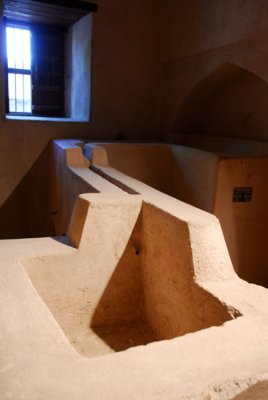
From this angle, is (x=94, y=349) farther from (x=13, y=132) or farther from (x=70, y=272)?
(x=13, y=132)

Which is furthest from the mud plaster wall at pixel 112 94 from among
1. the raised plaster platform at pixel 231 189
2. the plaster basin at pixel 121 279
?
the plaster basin at pixel 121 279

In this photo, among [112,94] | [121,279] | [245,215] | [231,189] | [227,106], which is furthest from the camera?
[112,94]

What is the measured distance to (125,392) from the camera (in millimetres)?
1352

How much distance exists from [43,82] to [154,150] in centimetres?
401

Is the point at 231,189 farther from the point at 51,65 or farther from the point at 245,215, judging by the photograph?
the point at 51,65

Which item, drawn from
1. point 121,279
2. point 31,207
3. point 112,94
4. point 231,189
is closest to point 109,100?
point 112,94

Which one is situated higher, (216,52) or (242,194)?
(216,52)

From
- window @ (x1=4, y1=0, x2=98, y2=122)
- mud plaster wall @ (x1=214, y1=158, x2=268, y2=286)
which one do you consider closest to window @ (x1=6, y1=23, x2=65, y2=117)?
window @ (x1=4, y1=0, x2=98, y2=122)

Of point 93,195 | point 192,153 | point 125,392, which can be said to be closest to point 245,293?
point 125,392

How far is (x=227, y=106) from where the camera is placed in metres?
6.91

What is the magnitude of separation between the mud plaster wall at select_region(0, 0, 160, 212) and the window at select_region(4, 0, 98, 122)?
252 mm

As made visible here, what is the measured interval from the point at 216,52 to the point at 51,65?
437 centimetres

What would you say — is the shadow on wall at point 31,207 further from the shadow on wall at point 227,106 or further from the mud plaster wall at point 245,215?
the mud plaster wall at point 245,215

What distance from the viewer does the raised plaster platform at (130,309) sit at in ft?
4.71
